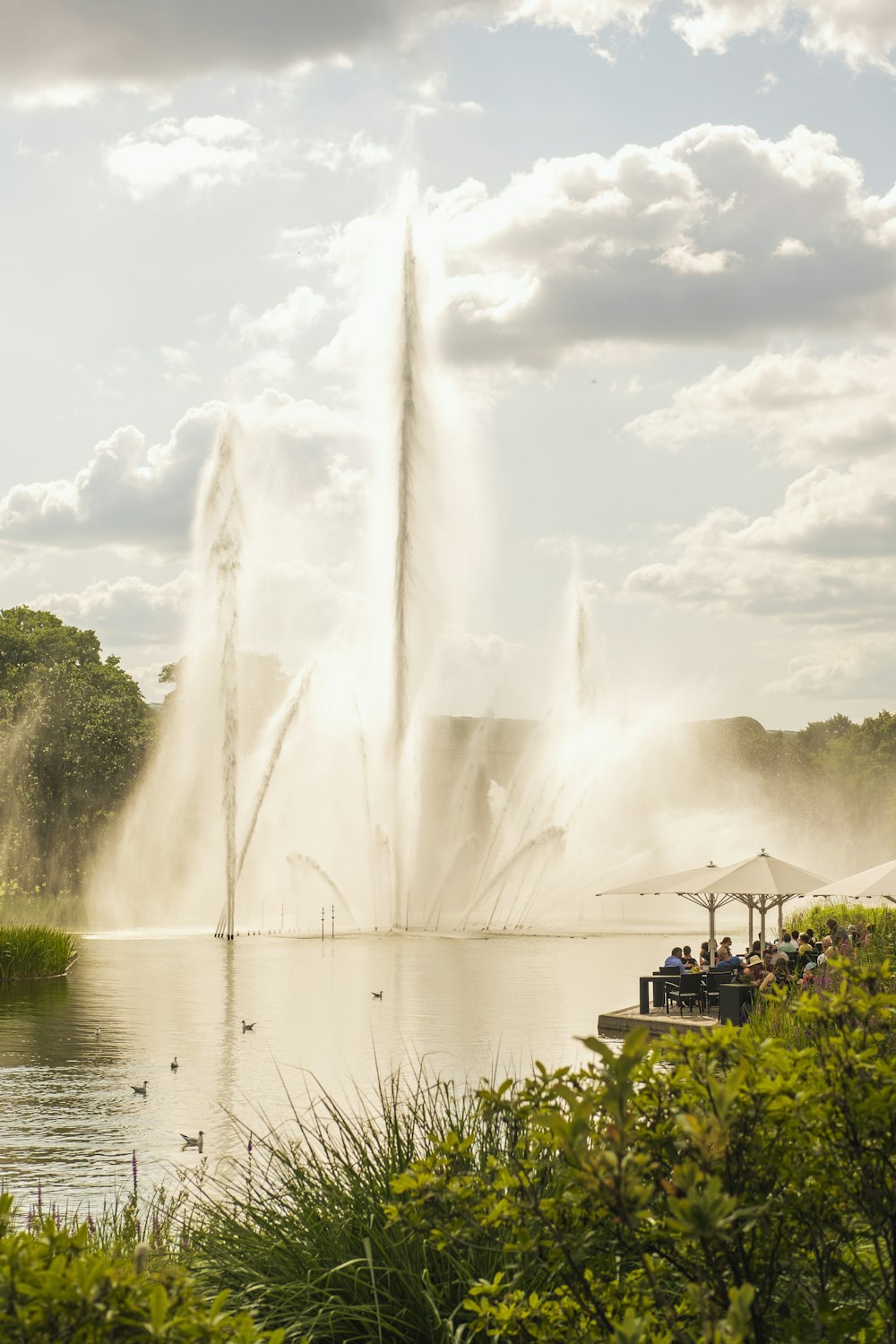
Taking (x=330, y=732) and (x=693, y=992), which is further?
(x=330, y=732)

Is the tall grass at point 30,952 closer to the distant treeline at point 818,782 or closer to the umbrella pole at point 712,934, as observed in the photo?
the umbrella pole at point 712,934

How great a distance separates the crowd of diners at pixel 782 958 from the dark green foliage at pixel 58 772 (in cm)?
4596

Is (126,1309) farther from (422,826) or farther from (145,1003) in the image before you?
(422,826)

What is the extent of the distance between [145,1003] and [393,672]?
24.3m

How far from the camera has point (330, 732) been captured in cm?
5584

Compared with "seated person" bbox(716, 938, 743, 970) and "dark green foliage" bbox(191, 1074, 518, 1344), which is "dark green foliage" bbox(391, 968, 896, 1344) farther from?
"seated person" bbox(716, 938, 743, 970)

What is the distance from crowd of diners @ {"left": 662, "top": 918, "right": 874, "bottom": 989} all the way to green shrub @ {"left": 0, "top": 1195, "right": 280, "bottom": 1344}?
1767cm

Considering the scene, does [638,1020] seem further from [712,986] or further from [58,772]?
[58,772]

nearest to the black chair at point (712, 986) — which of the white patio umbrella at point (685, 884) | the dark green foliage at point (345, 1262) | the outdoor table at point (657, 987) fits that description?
the outdoor table at point (657, 987)

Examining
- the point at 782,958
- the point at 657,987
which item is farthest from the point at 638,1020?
the point at 782,958

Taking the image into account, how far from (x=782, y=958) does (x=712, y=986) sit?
1444 millimetres

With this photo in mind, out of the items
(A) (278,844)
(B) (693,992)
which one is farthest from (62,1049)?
(A) (278,844)

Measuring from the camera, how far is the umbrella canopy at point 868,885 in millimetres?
25625

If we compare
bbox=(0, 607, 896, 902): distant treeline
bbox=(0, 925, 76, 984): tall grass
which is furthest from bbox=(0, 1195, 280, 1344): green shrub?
bbox=(0, 607, 896, 902): distant treeline
